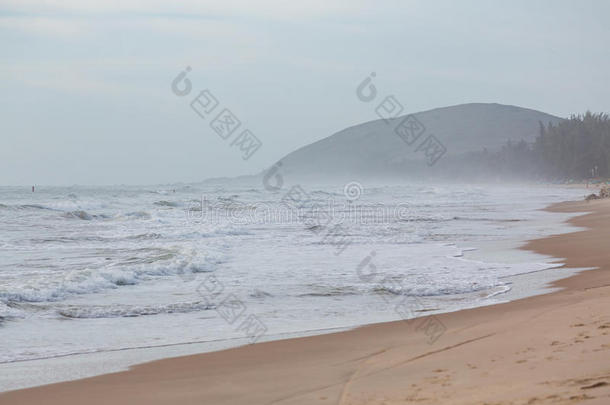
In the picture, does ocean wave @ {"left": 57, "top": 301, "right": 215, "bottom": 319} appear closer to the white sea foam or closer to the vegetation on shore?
the white sea foam

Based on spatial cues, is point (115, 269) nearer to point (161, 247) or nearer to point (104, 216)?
point (161, 247)

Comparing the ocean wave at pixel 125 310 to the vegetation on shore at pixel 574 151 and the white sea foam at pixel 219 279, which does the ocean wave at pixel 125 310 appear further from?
the vegetation on shore at pixel 574 151

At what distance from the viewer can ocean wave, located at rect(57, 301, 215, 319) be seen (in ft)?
24.5

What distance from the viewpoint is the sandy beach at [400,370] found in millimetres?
3744

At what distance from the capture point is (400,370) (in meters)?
4.59

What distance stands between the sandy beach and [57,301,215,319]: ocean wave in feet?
6.99

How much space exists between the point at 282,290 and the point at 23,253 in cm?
736

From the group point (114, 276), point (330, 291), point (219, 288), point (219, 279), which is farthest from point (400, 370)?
point (114, 276)

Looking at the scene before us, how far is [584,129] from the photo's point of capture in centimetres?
9338

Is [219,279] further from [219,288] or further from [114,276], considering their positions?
[114,276]

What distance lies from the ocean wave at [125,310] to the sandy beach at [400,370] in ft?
6.99

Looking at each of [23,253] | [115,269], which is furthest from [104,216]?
[115,269]

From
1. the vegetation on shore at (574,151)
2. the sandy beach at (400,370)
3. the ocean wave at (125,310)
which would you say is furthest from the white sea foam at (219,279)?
the vegetation on shore at (574,151)

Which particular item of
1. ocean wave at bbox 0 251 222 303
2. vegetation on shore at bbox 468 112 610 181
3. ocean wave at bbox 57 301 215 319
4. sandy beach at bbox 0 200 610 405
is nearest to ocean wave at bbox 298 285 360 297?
ocean wave at bbox 57 301 215 319
